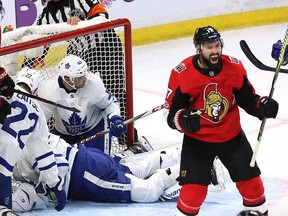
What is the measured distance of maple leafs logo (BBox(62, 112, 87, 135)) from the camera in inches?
159

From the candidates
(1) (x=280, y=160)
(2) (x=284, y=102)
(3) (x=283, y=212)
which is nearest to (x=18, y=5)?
(2) (x=284, y=102)

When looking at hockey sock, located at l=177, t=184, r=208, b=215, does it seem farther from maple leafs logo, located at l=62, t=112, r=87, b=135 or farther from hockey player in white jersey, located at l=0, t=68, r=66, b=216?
maple leafs logo, located at l=62, t=112, r=87, b=135

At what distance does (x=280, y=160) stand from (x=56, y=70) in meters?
1.17

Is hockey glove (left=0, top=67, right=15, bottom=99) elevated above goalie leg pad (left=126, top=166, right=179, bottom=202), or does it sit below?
above

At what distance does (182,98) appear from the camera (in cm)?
299

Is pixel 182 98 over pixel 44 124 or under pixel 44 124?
over

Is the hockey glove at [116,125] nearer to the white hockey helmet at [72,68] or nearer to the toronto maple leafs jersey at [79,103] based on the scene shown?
the toronto maple leafs jersey at [79,103]

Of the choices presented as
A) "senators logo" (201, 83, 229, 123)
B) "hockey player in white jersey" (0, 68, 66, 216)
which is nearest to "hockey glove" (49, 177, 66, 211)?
"hockey player in white jersey" (0, 68, 66, 216)

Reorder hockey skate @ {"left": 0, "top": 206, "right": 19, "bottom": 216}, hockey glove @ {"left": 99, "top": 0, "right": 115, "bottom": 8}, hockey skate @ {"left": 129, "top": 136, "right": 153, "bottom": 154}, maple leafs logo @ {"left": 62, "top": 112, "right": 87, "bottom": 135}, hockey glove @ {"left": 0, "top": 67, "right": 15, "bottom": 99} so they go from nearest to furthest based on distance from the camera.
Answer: hockey glove @ {"left": 0, "top": 67, "right": 15, "bottom": 99}
hockey skate @ {"left": 0, "top": 206, "right": 19, "bottom": 216}
maple leafs logo @ {"left": 62, "top": 112, "right": 87, "bottom": 135}
hockey skate @ {"left": 129, "top": 136, "right": 153, "bottom": 154}
hockey glove @ {"left": 99, "top": 0, "right": 115, "bottom": 8}

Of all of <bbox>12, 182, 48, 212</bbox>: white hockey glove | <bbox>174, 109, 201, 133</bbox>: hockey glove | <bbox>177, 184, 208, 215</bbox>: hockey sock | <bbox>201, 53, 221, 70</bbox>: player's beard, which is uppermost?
<bbox>201, 53, 221, 70</bbox>: player's beard

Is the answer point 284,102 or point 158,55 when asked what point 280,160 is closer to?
point 284,102

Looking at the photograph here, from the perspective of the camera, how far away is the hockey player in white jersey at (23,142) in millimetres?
3072

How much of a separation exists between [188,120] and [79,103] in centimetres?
120

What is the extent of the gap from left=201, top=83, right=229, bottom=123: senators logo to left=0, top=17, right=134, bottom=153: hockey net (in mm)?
1126
